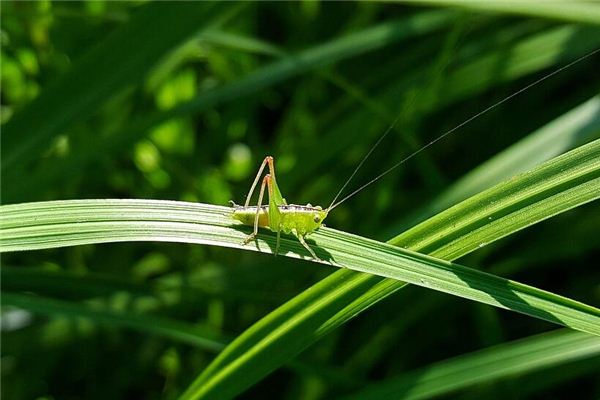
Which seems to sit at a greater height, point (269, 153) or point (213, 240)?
point (269, 153)

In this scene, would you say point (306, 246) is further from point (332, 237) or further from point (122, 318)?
point (122, 318)

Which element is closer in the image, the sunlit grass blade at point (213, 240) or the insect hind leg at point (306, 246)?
the sunlit grass blade at point (213, 240)

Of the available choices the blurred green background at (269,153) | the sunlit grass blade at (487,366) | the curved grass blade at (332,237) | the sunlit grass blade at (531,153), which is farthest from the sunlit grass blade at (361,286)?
the sunlit grass blade at (531,153)

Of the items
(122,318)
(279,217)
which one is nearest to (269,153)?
(122,318)

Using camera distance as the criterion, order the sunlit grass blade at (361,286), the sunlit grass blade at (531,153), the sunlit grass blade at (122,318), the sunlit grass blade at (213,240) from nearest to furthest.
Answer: the sunlit grass blade at (213,240), the sunlit grass blade at (361,286), the sunlit grass blade at (122,318), the sunlit grass blade at (531,153)

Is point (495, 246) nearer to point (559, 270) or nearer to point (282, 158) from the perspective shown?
point (559, 270)

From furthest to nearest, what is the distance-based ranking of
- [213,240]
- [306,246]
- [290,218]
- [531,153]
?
[531,153], [290,218], [306,246], [213,240]

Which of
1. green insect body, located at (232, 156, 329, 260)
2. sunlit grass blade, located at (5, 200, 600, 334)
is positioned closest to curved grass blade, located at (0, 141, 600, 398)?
sunlit grass blade, located at (5, 200, 600, 334)

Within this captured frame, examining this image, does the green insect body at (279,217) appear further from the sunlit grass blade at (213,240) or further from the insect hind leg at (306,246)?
the sunlit grass blade at (213,240)
